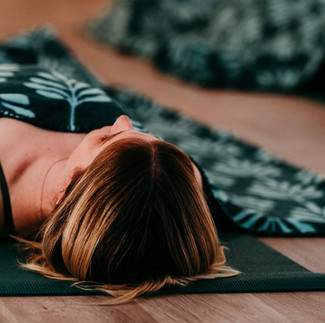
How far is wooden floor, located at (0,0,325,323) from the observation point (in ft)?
2.66

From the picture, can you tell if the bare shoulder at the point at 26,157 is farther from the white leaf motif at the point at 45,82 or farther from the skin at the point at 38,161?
the white leaf motif at the point at 45,82

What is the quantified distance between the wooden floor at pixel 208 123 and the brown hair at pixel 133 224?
0.04 metres

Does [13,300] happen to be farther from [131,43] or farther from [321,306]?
[131,43]

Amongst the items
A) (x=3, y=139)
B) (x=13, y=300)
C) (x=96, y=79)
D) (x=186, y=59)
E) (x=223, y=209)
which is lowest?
(x=13, y=300)

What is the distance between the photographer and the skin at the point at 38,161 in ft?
3.20

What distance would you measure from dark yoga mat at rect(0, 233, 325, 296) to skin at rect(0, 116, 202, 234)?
0.09m

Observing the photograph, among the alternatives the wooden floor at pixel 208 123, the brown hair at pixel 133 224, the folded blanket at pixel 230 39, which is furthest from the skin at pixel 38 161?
the folded blanket at pixel 230 39

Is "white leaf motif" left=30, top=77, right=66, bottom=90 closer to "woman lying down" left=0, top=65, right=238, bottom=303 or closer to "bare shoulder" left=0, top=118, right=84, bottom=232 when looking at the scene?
"bare shoulder" left=0, top=118, right=84, bottom=232

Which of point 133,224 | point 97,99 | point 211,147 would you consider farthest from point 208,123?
point 133,224

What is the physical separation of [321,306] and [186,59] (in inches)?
82.3

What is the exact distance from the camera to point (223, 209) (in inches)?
46.1

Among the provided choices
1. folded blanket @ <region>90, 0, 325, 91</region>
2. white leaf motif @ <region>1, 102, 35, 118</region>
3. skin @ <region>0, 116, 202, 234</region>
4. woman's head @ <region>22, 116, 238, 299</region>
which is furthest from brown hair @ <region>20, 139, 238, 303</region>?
folded blanket @ <region>90, 0, 325, 91</region>

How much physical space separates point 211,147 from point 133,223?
1097mm

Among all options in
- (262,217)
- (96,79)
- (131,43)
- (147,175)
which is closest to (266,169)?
(262,217)
